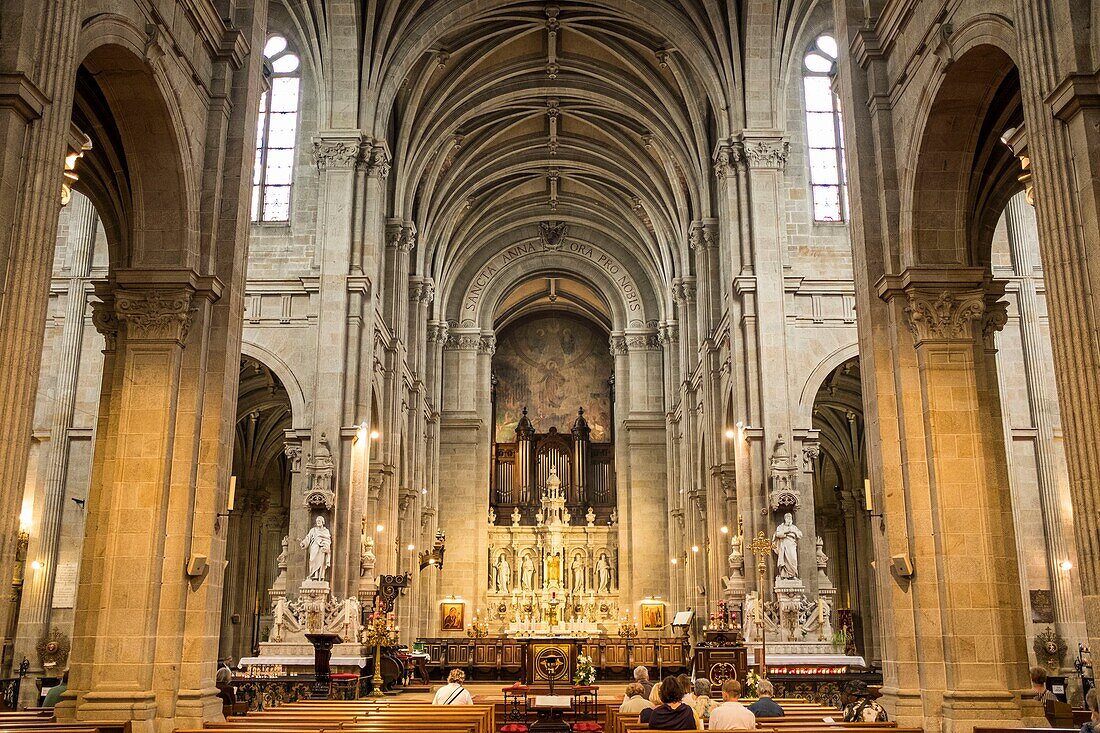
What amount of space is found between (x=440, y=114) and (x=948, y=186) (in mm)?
23704

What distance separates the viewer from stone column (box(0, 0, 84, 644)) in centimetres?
861

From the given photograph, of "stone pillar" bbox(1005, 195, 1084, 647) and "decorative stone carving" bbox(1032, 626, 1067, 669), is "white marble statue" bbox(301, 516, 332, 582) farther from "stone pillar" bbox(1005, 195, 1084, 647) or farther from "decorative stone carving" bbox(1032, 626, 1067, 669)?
"decorative stone carving" bbox(1032, 626, 1067, 669)

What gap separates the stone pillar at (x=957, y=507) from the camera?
11.8 meters

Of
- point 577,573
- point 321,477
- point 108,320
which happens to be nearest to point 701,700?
point 108,320

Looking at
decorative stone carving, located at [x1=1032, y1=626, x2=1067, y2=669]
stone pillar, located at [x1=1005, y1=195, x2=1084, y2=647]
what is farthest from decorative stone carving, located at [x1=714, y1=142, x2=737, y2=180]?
decorative stone carving, located at [x1=1032, y1=626, x2=1067, y2=669]

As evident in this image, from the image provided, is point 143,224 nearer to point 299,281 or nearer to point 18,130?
point 18,130

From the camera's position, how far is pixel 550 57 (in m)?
33.7

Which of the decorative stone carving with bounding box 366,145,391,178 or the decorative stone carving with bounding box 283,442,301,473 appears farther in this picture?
the decorative stone carving with bounding box 366,145,391,178

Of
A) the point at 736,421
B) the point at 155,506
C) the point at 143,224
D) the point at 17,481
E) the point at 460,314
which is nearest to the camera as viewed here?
the point at 17,481

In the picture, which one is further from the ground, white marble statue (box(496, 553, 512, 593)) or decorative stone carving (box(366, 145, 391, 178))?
decorative stone carving (box(366, 145, 391, 178))

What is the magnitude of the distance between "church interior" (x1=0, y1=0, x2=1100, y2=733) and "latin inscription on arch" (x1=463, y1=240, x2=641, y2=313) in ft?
0.44

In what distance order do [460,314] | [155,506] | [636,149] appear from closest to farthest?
[155,506], [636,149], [460,314]

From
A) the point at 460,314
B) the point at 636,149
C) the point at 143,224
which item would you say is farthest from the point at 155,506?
the point at 460,314

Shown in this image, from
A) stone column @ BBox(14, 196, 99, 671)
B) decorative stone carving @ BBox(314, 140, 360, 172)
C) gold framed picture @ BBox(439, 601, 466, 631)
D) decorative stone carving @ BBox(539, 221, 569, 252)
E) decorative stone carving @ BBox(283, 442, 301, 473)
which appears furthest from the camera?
decorative stone carving @ BBox(539, 221, 569, 252)
